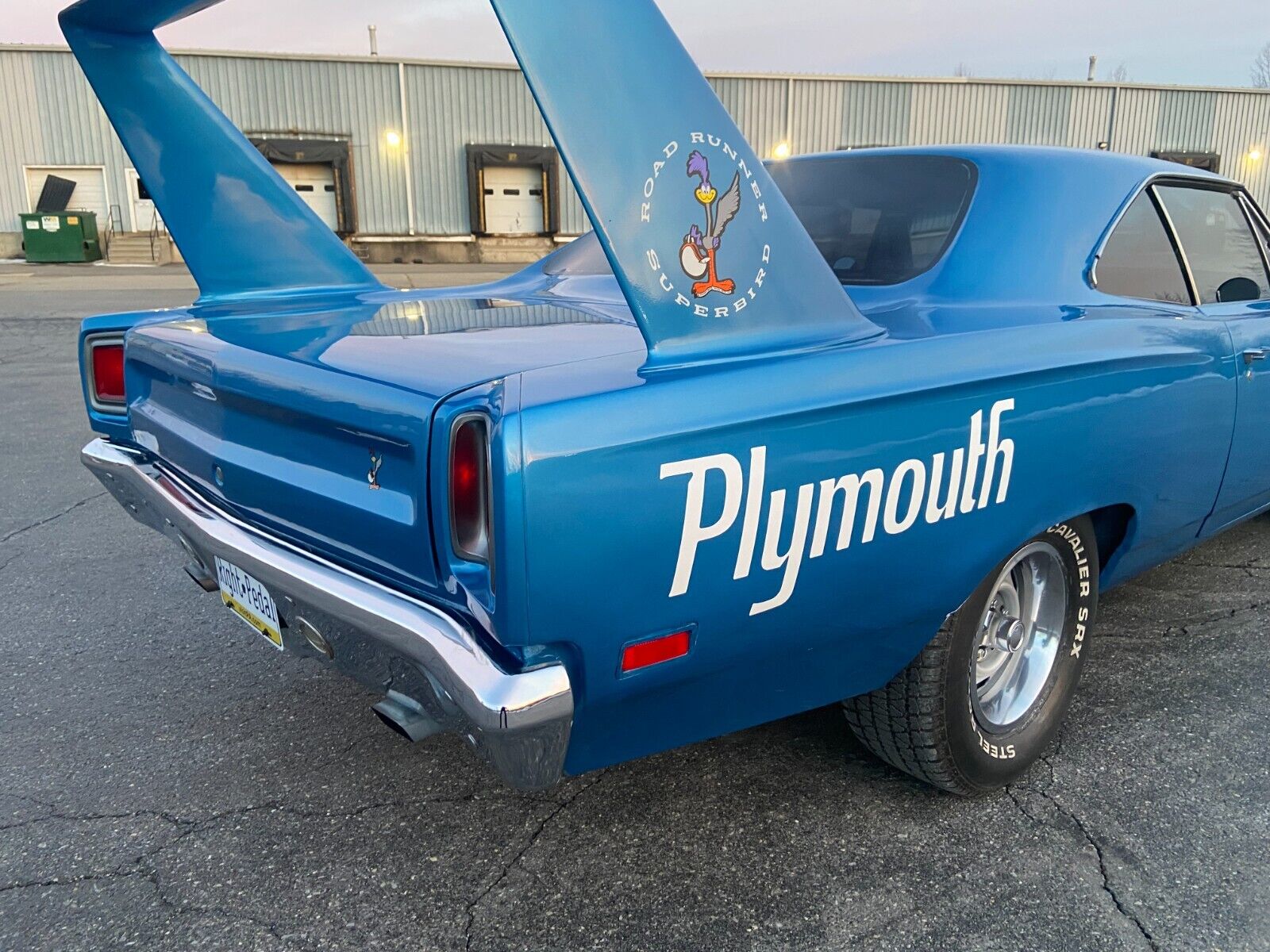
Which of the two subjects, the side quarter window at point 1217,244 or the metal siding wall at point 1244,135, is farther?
the metal siding wall at point 1244,135

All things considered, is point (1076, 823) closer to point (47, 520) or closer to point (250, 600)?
point (250, 600)

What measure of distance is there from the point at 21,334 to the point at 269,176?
9.95m

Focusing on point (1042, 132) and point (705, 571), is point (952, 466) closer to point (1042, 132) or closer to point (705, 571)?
point (705, 571)

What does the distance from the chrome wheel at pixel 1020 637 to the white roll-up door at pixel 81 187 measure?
1071 inches

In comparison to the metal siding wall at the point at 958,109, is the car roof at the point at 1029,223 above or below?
below

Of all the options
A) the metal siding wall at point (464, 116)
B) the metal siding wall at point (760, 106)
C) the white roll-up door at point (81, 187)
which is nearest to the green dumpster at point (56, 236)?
the white roll-up door at point (81, 187)

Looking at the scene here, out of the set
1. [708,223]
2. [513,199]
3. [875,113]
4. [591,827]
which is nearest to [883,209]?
[708,223]

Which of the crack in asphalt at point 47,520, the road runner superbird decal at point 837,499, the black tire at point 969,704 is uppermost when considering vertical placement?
the road runner superbird decal at point 837,499

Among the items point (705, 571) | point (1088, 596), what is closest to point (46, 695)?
point (705, 571)

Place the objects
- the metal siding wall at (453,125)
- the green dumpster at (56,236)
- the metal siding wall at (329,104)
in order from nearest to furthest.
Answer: the green dumpster at (56,236) → the metal siding wall at (329,104) → the metal siding wall at (453,125)

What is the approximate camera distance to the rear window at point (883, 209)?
8.40 ft

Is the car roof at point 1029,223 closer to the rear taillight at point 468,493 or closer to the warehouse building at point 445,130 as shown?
the rear taillight at point 468,493

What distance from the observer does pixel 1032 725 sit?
245cm

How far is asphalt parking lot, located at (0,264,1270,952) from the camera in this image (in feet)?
6.31
